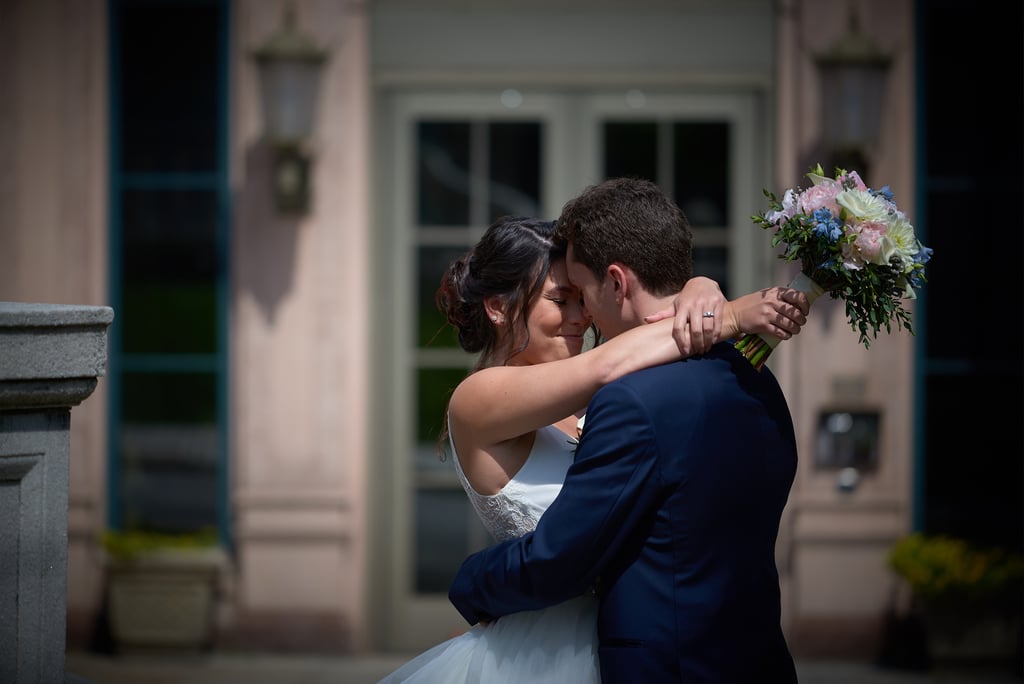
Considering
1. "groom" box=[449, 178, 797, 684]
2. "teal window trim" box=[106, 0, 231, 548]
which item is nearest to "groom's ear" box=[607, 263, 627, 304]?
"groom" box=[449, 178, 797, 684]

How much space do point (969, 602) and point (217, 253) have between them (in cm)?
398

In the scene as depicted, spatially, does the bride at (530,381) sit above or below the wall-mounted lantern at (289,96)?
below

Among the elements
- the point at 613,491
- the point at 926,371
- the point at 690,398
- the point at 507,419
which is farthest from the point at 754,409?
the point at 926,371

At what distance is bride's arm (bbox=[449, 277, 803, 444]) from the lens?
7.47ft

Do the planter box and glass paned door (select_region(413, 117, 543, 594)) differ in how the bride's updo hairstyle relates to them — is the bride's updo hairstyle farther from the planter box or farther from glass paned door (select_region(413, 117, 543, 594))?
the planter box

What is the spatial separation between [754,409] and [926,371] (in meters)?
4.12

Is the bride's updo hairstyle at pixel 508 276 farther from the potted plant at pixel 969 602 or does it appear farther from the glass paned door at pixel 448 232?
the potted plant at pixel 969 602

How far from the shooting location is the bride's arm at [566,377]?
2275 millimetres

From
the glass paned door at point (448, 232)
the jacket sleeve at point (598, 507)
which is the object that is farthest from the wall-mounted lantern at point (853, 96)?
the jacket sleeve at point (598, 507)

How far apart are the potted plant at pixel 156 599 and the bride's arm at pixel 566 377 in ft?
12.4

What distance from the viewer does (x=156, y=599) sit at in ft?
19.5

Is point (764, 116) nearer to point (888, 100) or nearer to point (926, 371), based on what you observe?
point (888, 100)

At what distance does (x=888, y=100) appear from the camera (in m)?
5.99

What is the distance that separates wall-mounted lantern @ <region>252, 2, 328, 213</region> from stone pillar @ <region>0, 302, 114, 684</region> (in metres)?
3.54
